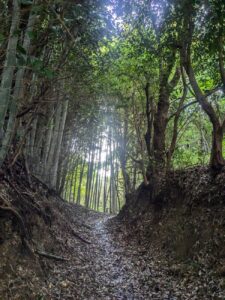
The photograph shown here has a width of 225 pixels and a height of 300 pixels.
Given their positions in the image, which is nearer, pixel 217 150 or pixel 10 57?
pixel 10 57

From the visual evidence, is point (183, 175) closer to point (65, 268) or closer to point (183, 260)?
point (183, 260)

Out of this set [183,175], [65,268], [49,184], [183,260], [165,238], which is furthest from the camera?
[49,184]

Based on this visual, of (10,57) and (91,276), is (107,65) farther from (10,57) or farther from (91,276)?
(91,276)

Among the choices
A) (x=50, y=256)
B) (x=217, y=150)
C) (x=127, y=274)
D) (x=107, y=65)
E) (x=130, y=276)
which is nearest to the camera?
(x=50, y=256)

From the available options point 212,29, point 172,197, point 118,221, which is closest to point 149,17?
point 212,29

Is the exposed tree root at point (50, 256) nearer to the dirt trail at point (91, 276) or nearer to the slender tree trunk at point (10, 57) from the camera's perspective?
the dirt trail at point (91, 276)

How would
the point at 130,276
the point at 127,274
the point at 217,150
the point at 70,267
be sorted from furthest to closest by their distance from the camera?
1. the point at 217,150
2. the point at 127,274
3. the point at 130,276
4. the point at 70,267

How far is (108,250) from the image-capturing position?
9.22 metres

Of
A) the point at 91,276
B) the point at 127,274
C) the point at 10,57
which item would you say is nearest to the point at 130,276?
the point at 127,274

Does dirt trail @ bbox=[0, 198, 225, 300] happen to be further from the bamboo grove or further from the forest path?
the bamboo grove

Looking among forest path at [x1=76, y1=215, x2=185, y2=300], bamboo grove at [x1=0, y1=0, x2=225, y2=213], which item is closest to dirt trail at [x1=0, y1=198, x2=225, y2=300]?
forest path at [x1=76, y1=215, x2=185, y2=300]

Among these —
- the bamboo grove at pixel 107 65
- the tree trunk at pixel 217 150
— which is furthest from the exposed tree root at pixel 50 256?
the tree trunk at pixel 217 150

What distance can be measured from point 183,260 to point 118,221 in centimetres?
772

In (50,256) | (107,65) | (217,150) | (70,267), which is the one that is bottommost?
(70,267)
